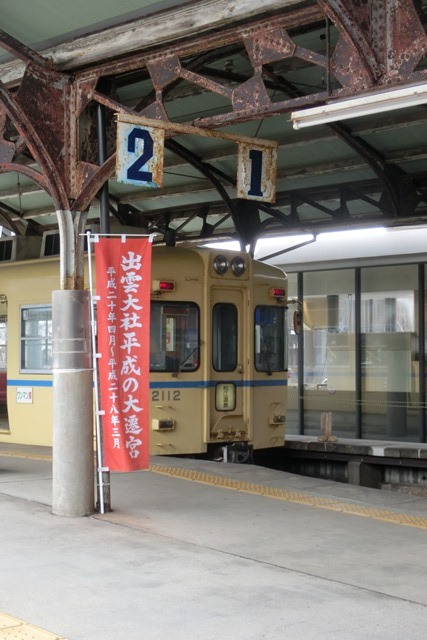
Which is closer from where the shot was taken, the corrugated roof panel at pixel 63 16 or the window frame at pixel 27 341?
the corrugated roof panel at pixel 63 16

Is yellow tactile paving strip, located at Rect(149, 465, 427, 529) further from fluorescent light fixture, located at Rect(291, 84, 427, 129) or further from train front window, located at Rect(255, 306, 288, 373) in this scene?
fluorescent light fixture, located at Rect(291, 84, 427, 129)

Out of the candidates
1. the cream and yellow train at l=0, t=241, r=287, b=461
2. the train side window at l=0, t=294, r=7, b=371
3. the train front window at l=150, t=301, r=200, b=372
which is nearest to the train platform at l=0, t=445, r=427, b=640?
the cream and yellow train at l=0, t=241, r=287, b=461

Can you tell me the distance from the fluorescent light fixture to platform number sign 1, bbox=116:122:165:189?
157cm

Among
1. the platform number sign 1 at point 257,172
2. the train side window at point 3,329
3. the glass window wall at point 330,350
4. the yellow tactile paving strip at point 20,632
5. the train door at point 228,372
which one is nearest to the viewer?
the yellow tactile paving strip at point 20,632

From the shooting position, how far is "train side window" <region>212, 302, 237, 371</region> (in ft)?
39.3

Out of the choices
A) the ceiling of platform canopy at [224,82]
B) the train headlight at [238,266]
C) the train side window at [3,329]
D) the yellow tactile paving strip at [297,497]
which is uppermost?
the ceiling of platform canopy at [224,82]

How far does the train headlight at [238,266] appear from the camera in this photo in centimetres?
1213

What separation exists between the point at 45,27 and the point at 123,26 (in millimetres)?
763

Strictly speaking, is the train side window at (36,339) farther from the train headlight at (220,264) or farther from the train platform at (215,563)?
the train platform at (215,563)

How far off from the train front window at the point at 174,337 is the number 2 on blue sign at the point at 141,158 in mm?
3859

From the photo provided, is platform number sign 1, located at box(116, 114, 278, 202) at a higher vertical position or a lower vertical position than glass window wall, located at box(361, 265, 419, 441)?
higher

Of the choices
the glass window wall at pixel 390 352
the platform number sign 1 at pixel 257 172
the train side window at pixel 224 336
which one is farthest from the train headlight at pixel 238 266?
the glass window wall at pixel 390 352

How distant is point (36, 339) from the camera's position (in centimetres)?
1297

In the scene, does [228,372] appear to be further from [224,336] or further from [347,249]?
[347,249]
